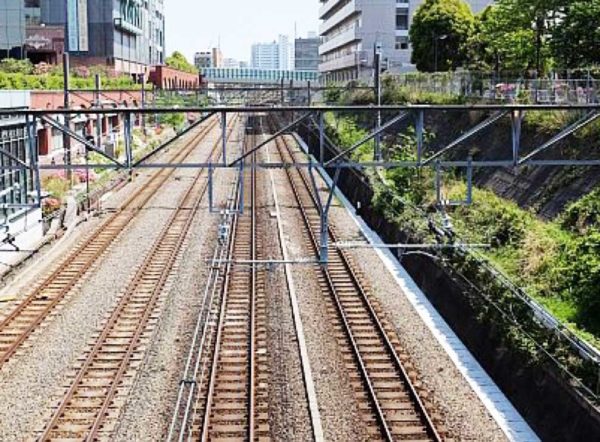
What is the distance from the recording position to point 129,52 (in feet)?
238

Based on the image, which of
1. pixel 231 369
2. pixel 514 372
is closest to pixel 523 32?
pixel 514 372

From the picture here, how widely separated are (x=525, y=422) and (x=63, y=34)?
5309 cm

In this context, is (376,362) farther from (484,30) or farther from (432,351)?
(484,30)

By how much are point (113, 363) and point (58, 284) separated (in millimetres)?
5425

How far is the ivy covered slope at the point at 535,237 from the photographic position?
548 inches

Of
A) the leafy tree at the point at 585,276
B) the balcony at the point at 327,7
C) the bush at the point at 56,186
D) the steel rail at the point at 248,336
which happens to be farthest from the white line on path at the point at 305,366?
the balcony at the point at 327,7

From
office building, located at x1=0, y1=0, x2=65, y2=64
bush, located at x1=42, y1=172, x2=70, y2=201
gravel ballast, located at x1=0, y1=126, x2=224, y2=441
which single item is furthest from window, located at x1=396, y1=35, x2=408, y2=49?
gravel ballast, located at x1=0, y1=126, x2=224, y2=441

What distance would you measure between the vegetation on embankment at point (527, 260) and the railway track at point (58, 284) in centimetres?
760

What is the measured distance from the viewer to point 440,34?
175ft

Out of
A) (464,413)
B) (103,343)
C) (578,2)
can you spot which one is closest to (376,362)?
(464,413)

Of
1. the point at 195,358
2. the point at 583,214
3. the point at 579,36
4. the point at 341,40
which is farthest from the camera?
the point at 341,40

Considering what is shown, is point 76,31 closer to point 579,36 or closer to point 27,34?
point 27,34

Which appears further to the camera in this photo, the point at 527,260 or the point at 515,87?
the point at 515,87

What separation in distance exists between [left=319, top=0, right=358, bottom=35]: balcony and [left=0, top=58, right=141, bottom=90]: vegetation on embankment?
20.5 metres
